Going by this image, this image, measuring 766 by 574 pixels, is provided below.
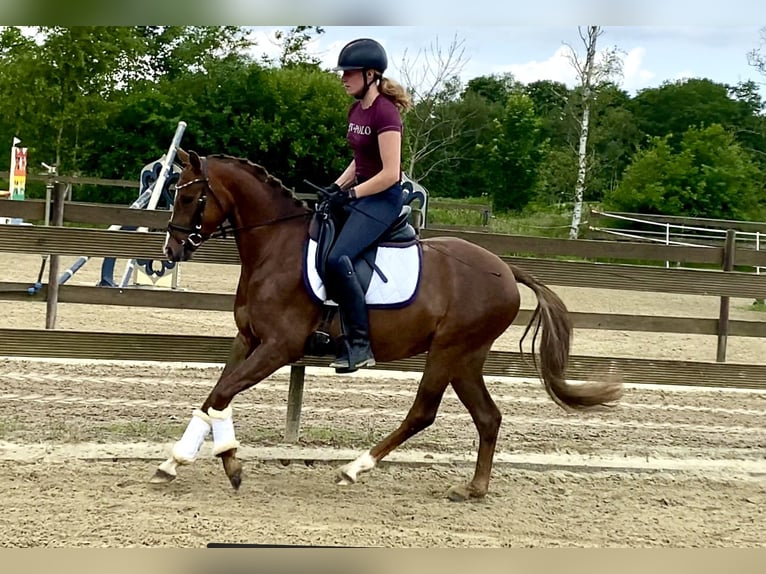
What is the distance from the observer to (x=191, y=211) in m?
4.57

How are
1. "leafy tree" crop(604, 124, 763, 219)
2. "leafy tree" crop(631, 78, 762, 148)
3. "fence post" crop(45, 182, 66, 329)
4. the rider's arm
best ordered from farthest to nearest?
"leafy tree" crop(631, 78, 762, 148)
"leafy tree" crop(604, 124, 763, 219)
"fence post" crop(45, 182, 66, 329)
the rider's arm

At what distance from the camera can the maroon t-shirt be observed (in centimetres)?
442

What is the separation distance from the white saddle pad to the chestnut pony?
49mm

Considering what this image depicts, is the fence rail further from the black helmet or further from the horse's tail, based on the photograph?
the black helmet

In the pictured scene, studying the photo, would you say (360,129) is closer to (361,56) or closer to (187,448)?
(361,56)

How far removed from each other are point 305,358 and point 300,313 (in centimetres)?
108

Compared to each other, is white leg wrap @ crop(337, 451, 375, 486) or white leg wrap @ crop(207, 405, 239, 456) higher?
white leg wrap @ crop(207, 405, 239, 456)

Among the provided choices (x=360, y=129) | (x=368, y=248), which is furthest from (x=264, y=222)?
(x=360, y=129)

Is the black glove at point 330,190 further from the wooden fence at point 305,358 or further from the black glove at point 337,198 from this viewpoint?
the wooden fence at point 305,358

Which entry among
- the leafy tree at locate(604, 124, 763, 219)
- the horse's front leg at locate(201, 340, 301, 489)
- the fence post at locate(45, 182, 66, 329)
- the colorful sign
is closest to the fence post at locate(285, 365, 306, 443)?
the horse's front leg at locate(201, 340, 301, 489)

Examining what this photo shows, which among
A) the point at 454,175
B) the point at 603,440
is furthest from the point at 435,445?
the point at 454,175

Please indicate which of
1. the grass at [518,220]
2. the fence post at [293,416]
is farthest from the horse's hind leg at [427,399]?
the grass at [518,220]

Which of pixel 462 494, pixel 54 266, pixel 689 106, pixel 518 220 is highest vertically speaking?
pixel 689 106

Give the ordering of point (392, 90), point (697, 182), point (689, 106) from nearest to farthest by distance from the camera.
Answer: point (392, 90) < point (697, 182) < point (689, 106)
